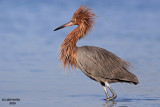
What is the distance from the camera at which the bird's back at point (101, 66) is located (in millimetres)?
11164

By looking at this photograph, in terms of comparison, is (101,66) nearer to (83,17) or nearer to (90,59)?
(90,59)

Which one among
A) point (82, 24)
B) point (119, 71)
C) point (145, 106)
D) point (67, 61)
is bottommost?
point (145, 106)

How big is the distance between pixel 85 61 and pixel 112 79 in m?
1.41

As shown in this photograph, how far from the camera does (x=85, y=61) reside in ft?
36.5

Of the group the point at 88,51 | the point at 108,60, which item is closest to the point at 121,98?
the point at 108,60

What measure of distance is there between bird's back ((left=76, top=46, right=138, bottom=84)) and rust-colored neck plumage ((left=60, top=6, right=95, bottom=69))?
343 mm

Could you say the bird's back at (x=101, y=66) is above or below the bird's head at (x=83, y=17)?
below

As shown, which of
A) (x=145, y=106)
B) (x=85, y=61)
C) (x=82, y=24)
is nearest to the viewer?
(x=145, y=106)

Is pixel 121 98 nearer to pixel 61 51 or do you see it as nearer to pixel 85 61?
pixel 85 61

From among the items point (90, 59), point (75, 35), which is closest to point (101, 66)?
point (90, 59)

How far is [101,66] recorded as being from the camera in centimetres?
1138

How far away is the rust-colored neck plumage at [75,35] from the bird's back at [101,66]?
34 cm

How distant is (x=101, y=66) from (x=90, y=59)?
553 millimetres

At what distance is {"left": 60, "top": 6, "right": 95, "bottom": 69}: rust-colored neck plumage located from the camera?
1144 centimetres
